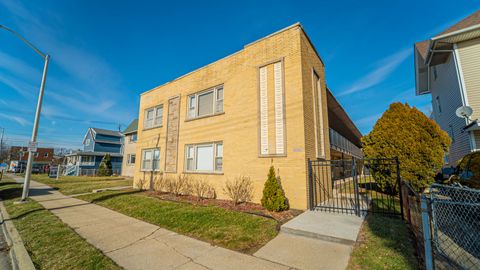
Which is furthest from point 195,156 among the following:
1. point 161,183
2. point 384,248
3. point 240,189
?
point 384,248

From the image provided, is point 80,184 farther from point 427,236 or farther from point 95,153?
point 427,236

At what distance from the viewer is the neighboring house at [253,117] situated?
777cm

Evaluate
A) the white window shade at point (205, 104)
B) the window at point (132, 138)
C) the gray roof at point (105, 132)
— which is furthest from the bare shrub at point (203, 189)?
the gray roof at point (105, 132)

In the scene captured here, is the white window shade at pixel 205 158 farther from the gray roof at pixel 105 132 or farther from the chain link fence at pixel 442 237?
the gray roof at pixel 105 132

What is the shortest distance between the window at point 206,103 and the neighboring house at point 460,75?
11.8 metres

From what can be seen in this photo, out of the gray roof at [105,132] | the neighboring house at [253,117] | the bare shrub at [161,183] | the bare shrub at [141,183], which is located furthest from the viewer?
the gray roof at [105,132]

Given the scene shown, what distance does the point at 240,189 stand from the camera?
8.58 metres

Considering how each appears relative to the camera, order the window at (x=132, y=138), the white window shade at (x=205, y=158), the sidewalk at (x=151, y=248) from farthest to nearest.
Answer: the window at (x=132, y=138), the white window shade at (x=205, y=158), the sidewalk at (x=151, y=248)

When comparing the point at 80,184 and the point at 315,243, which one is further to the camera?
the point at 80,184

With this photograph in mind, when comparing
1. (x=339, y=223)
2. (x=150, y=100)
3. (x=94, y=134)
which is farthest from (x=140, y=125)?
(x=94, y=134)

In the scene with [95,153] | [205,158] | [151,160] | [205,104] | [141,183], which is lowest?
[141,183]

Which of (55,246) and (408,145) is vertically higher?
(408,145)

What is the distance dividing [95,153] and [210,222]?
3939cm

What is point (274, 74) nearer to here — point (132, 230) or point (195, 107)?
point (195, 107)
